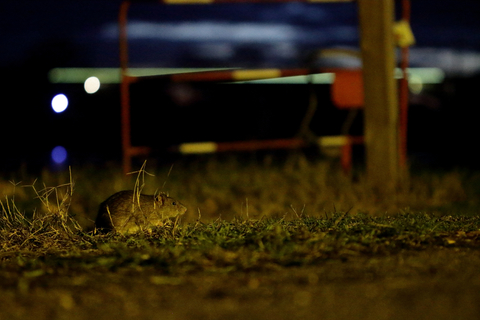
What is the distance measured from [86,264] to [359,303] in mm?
1494

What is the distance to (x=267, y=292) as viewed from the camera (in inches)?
126

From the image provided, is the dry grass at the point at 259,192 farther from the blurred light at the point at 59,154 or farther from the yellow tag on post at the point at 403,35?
the blurred light at the point at 59,154

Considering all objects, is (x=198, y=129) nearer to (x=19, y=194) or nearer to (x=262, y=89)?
(x=262, y=89)

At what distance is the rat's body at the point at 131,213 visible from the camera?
466 cm

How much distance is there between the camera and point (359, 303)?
303 centimetres

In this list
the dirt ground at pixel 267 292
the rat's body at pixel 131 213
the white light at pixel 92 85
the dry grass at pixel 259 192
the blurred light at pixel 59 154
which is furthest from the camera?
the white light at pixel 92 85

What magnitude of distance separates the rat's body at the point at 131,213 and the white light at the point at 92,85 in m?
13.6

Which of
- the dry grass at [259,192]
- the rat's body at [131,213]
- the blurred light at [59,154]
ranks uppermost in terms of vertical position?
the rat's body at [131,213]

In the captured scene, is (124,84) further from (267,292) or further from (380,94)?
(267,292)

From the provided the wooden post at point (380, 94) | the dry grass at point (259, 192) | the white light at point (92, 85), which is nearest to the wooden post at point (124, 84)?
the dry grass at point (259, 192)

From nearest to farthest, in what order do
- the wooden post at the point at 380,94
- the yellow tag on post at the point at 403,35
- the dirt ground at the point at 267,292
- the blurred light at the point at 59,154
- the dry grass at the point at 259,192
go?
the dirt ground at the point at 267,292 < the dry grass at the point at 259,192 < the wooden post at the point at 380,94 < the yellow tag on post at the point at 403,35 < the blurred light at the point at 59,154

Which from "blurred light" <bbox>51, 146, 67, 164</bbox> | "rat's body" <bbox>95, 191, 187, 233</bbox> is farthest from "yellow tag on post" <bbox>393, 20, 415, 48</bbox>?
"blurred light" <bbox>51, 146, 67, 164</bbox>

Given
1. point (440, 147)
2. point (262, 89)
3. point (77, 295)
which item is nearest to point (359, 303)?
point (77, 295)

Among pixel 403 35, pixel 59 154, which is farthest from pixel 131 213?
pixel 59 154
